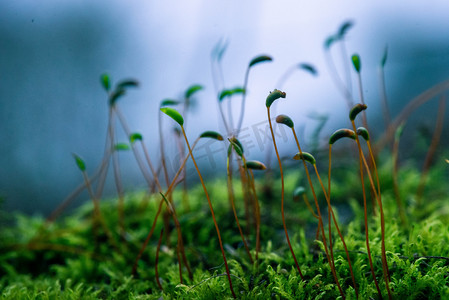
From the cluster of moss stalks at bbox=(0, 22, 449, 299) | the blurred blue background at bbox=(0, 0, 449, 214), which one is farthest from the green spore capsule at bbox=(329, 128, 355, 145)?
the blurred blue background at bbox=(0, 0, 449, 214)

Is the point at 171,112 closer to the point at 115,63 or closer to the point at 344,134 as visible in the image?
the point at 344,134

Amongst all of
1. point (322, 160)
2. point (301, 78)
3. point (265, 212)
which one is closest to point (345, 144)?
point (322, 160)

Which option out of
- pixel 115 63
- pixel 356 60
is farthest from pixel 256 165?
pixel 115 63

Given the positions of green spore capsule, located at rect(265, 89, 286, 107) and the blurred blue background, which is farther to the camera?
the blurred blue background

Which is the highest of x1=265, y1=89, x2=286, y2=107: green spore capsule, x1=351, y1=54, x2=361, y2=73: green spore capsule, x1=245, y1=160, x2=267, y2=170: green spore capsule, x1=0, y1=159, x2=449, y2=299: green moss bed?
x1=351, y1=54, x2=361, y2=73: green spore capsule

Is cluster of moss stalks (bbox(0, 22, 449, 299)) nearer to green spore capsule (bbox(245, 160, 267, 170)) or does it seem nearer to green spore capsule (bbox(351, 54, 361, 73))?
green spore capsule (bbox(245, 160, 267, 170))

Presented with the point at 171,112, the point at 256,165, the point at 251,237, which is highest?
the point at 171,112

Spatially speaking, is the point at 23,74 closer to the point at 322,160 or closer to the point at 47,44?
the point at 47,44
